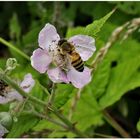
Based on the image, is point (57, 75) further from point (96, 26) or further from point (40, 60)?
point (96, 26)

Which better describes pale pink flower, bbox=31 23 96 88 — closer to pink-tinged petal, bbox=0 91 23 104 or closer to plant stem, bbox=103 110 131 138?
pink-tinged petal, bbox=0 91 23 104

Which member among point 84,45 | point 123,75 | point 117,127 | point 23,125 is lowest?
point 117,127

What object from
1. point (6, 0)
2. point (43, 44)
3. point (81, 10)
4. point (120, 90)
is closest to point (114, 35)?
point (120, 90)

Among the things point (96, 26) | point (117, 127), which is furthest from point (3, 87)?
point (117, 127)

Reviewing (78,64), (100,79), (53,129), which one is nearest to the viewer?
(78,64)

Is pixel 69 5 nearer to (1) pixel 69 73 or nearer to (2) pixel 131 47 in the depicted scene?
(2) pixel 131 47

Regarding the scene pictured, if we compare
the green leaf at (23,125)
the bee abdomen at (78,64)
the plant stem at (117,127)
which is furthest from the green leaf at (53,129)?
the bee abdomen at (78,64)

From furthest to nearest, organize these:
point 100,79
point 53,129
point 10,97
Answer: point 100,79 < point 53,129 < point 10,97

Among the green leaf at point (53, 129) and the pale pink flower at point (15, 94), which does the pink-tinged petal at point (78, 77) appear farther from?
the green leaf at point (53, 129)
